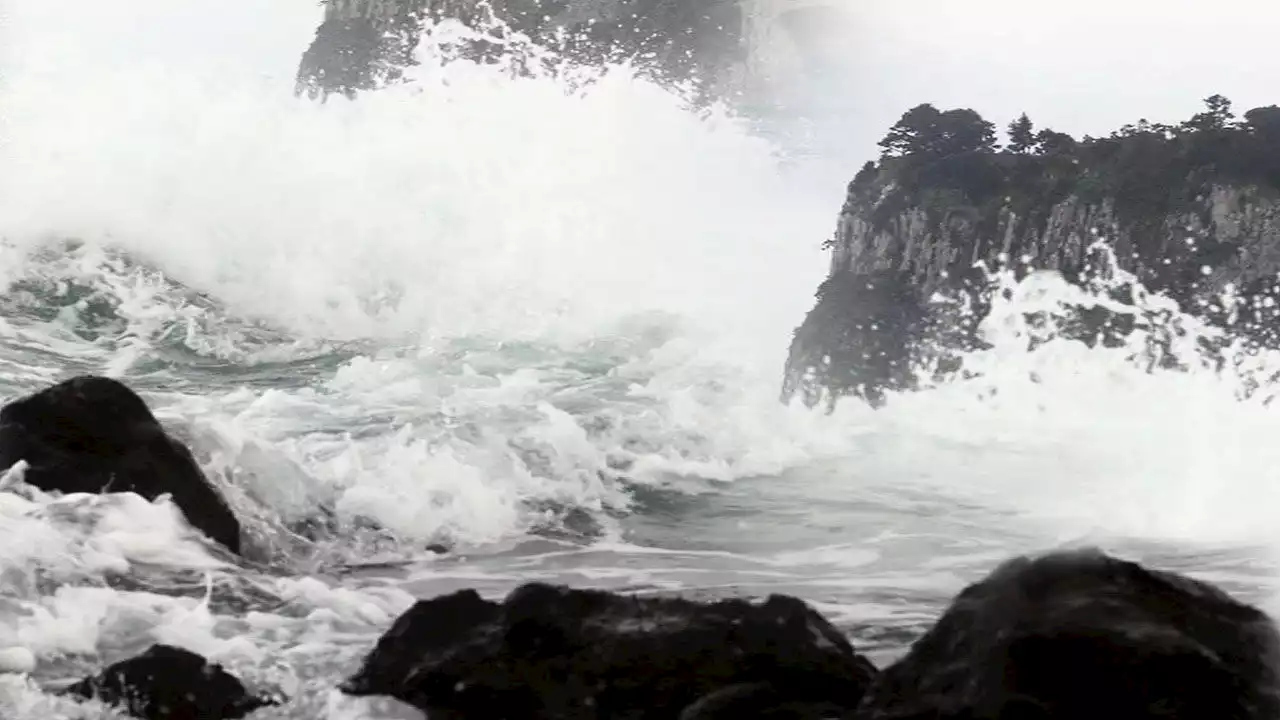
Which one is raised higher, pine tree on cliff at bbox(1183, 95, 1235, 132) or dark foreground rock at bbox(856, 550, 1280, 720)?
pine tree on cliff at bbox(1183, 95, 1235, 132)

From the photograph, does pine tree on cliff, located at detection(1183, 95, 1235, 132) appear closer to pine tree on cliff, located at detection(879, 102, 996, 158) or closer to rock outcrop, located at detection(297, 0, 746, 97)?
pine tree on cliff, located at detection(879, 102, 996, 158)

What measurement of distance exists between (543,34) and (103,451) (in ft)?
62.8

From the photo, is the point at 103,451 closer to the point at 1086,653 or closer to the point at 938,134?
the point at 1086,653

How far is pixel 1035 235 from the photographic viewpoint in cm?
1114

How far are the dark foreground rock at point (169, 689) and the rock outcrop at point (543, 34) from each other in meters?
20.5

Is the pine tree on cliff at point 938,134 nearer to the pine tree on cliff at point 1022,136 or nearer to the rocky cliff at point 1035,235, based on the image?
the rocky cliff at point 1035,235

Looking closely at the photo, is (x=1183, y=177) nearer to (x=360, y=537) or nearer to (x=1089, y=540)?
(x=1089, y=540)

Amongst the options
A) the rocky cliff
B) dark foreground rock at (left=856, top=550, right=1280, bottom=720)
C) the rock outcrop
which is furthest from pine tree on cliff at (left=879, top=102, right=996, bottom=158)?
the rock outcrop

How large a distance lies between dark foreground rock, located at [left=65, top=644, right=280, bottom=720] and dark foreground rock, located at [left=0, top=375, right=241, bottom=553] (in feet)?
5.75

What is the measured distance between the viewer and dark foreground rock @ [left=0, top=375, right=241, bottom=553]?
5406mm

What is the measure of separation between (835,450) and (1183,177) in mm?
3947

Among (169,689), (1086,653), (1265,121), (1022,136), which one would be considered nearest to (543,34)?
(1022,136)

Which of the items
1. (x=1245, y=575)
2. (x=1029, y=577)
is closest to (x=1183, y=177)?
(x=1245, y=575)

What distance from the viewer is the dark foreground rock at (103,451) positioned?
17.7ft
